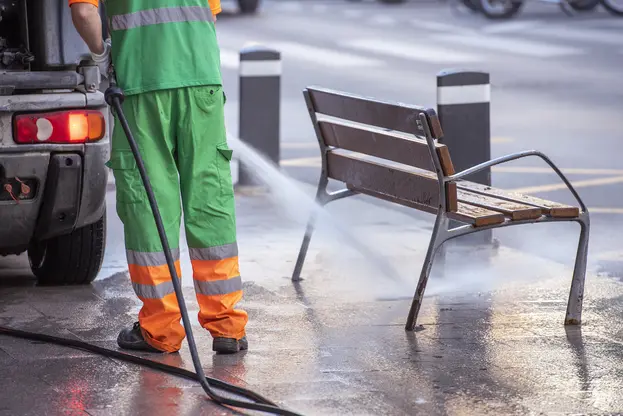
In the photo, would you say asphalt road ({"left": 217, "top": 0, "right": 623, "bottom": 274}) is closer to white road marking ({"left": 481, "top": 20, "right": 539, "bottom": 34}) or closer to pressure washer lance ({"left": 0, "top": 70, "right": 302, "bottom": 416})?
white road marking ({"left": 481, "top": 20, "right": 539, "bottom": 34})

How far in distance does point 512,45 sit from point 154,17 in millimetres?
15401

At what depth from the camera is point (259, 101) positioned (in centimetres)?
1001

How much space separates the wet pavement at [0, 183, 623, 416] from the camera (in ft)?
15.8

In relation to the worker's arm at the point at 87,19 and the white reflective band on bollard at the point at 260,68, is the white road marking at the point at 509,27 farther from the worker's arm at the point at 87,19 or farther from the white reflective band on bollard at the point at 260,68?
the worker's arm at the point at 87,19

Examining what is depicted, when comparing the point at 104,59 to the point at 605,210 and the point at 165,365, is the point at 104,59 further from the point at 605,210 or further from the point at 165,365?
the point at 605,210

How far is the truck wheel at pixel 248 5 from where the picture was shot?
2622 cm

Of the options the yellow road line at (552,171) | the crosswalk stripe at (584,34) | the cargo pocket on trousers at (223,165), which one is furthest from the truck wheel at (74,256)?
the crosswalk stripe at (584,34)

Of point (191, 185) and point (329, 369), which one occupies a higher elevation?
point (191, 185)

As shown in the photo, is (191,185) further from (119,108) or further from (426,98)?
(426,98)

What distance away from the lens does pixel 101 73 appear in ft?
18.9

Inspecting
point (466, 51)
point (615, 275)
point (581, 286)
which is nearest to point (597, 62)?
point (466, 51)

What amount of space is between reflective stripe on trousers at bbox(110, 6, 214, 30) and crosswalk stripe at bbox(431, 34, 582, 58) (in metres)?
14.1

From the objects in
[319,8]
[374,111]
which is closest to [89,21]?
[374,111]

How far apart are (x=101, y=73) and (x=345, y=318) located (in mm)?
1487
